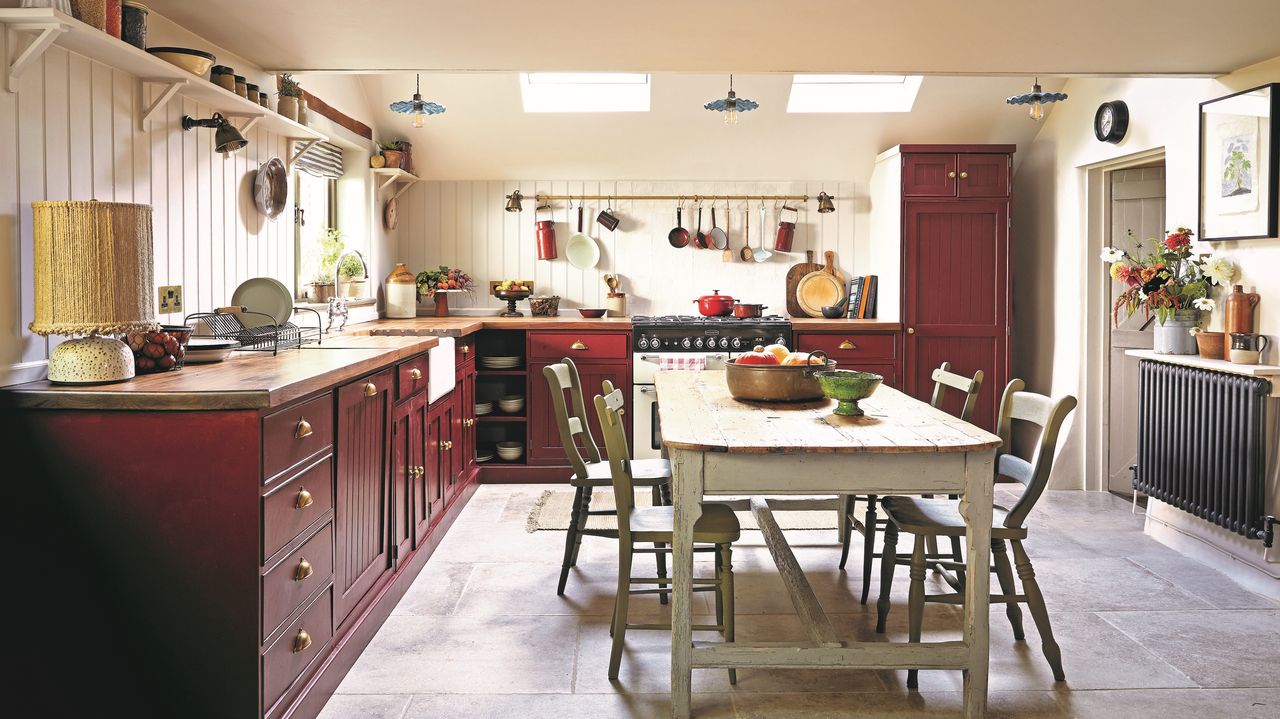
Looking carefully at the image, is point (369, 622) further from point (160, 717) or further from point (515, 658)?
point (160, 717)

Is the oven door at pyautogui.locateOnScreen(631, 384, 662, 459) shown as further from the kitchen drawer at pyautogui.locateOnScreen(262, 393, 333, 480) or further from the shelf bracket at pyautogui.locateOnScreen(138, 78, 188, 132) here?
the shelf bracket at pyautogui.locateOnScreen(138, 78, 188, 132)

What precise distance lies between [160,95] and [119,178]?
37 cm

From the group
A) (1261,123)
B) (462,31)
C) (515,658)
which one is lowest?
(515,658)

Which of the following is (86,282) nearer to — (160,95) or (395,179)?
(160,95)

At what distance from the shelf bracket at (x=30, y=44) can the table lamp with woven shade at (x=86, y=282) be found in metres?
0.38

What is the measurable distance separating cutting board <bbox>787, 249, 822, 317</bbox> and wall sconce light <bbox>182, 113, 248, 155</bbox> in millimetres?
4100

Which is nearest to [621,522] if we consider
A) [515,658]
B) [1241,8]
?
[515,658]

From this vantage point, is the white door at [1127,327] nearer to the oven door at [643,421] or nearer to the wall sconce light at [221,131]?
the oven door at [643,421]

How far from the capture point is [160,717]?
2.26m

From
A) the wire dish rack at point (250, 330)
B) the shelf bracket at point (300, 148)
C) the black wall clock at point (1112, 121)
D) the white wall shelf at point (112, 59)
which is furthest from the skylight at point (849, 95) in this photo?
the wire dish rack at point (250, 330)

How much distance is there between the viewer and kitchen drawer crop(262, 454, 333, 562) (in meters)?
2.33

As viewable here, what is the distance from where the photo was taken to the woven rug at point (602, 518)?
4.81 m

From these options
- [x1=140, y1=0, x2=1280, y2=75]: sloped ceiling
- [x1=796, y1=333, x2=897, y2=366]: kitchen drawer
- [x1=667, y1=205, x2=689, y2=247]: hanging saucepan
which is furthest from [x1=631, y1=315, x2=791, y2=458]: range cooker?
[x1=140, y1=0, x2=1280, y2=75]: sloped ceiling

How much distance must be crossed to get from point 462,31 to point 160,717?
2.59 metres
